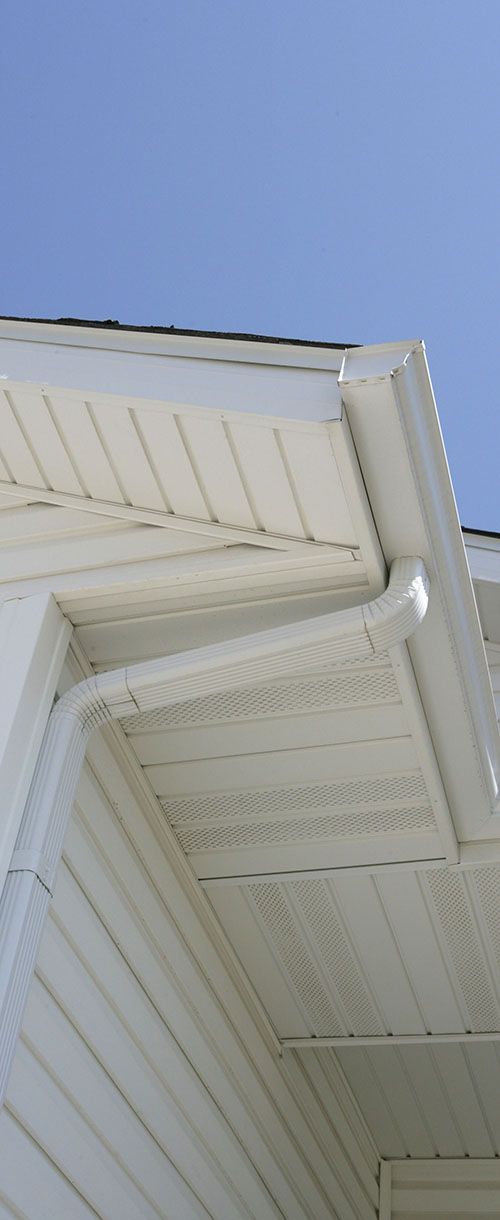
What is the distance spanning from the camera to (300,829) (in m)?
3.31

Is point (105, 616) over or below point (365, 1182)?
over

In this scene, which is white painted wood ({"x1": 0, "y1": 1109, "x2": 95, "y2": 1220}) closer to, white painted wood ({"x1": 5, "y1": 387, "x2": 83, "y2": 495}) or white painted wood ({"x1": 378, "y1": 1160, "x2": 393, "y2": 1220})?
white painted wood ({"x1": 5, "y1": 387, "x2": 83, "y2": 495})

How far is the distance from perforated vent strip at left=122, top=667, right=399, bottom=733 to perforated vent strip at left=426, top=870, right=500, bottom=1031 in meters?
0.79

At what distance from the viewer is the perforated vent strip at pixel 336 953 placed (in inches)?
139

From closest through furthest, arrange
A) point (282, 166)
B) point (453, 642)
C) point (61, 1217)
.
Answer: point (61, 1217) → point (453, 642) → point (282, 166)

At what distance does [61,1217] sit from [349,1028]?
68.4 inches

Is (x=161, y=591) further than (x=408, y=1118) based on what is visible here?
No

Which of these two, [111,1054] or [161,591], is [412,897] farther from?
[161,591]

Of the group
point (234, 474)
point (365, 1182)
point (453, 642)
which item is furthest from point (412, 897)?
point (365, 1182)

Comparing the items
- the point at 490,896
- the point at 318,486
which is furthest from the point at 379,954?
the point at 318,486

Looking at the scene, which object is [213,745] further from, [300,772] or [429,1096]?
[429,1096]

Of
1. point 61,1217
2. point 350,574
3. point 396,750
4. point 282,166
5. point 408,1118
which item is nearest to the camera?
point 61,1217

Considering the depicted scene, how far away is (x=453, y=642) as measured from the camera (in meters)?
2.79

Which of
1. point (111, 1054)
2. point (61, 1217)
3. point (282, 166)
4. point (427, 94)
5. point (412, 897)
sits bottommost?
point (61, 1217)
